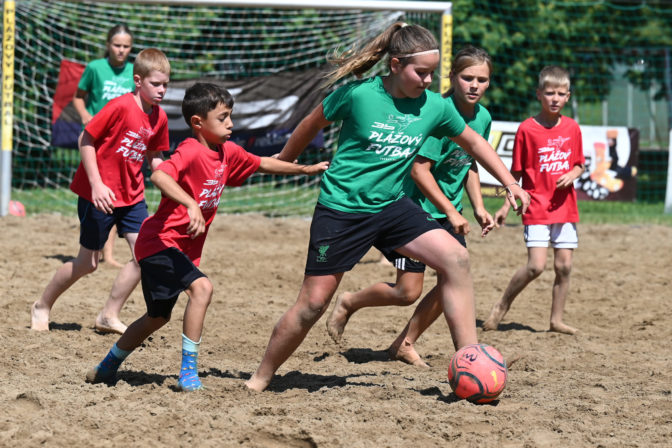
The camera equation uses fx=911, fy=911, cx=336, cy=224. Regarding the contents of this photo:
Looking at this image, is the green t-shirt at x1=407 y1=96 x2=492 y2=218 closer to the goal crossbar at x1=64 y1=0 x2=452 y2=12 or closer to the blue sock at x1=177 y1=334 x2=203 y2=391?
the blue sock at x1=177 y1=334 x2=203 y2=391

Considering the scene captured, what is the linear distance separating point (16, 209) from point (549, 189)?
7556mm

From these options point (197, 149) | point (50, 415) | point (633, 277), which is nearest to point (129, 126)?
point (197, 149)

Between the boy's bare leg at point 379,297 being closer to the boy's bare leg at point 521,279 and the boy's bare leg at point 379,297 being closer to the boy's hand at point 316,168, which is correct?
the boy's hand at point 316,168

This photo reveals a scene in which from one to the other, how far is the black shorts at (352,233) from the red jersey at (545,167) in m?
2.31

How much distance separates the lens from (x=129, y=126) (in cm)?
582

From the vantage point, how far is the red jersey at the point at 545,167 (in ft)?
22.0

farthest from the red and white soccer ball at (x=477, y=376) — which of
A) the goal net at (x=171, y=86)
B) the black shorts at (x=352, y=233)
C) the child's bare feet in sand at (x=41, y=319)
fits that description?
the goal net at (x=171, y=86)

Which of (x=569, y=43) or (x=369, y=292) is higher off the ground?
(x=569, y=43)

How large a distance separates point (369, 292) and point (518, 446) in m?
2.07

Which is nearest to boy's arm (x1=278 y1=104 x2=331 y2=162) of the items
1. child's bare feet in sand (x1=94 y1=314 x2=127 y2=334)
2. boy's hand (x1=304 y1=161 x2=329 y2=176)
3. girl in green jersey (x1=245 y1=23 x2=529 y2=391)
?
girl in green jersey (x1=245 y1=23 x2=529 y2=391)

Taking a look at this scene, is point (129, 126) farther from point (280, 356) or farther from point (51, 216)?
point (51, 216)

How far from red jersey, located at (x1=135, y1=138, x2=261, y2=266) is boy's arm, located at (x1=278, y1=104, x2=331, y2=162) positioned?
0.90 feet

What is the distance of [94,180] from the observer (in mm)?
5387

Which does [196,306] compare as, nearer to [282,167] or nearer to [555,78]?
[282,167]
